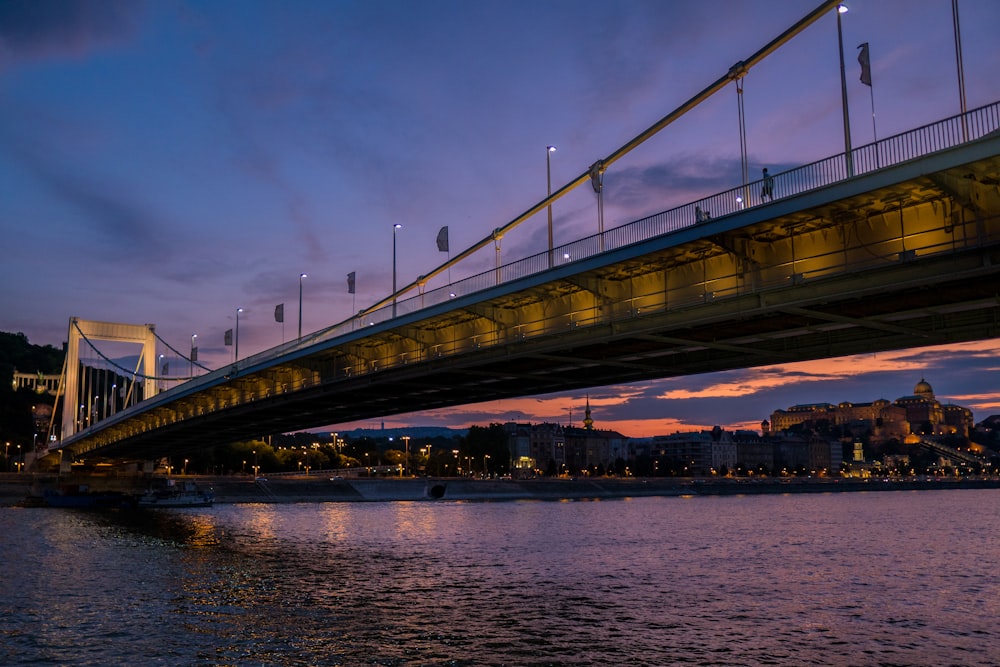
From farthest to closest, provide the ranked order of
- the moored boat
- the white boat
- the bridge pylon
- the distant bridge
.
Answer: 1. the bridge pylon
2. the white boat
3. the moored boat
4. the distant bridge

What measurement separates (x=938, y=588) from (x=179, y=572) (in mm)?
28889

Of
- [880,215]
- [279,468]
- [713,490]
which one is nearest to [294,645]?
[880,215]

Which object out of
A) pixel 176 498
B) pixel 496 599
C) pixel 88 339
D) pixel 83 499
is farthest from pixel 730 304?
pixel 88 339

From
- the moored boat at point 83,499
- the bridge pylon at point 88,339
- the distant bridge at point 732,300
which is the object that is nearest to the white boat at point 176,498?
the moored boat at point 83,499

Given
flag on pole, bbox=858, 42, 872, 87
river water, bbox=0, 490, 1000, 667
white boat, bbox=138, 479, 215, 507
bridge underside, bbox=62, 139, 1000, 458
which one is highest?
flag on pole, bbox=858, 42, 872, 87

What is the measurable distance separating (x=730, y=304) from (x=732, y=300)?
1.43 feet

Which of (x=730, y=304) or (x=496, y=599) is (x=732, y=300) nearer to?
(x=730, y=304)

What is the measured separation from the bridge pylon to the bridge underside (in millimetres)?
75033

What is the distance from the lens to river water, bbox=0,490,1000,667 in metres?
21.2

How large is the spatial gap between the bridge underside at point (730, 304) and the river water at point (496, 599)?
799 centimetres

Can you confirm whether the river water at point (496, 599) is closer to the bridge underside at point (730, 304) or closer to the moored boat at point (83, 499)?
the bridge underside at point (730, 304)

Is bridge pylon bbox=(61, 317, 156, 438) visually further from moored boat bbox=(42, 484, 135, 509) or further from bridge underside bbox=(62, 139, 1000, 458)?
bridge underside bbox=(62, 139, 1000, 458)

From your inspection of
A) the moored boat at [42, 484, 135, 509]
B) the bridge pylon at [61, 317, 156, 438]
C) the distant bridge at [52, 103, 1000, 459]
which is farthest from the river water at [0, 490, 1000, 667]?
the bridge pylon at [61, 317, 156, 438]

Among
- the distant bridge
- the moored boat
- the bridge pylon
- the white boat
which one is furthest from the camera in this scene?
the bridge pylon
